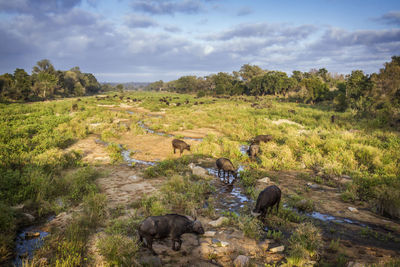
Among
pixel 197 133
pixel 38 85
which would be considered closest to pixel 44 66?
pixel 38 85

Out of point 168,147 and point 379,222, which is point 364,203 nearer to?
point 379,222

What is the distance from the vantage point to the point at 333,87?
65.2m

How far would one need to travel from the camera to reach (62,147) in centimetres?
1396

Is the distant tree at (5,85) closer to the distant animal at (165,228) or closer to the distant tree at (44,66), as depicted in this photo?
the distant tree at (44,66)

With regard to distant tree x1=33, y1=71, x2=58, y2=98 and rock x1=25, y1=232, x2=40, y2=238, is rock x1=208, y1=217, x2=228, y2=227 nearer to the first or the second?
rock x1=25, y1=232, x2=40, y2=238

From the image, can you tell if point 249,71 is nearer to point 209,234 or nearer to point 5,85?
point 5,85

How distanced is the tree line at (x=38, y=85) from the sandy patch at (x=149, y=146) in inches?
1514

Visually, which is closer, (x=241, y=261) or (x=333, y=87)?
(x=241, y=261)

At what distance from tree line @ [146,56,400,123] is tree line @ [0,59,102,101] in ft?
143

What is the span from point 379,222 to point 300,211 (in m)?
2.26

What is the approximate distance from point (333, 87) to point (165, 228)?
75090 mm

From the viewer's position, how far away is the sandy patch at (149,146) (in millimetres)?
13711

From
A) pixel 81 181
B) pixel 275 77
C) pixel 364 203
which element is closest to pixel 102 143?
pixel 81 181

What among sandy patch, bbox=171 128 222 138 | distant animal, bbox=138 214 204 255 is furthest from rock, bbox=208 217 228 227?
sandy patch, bbox=171 128 222 138
